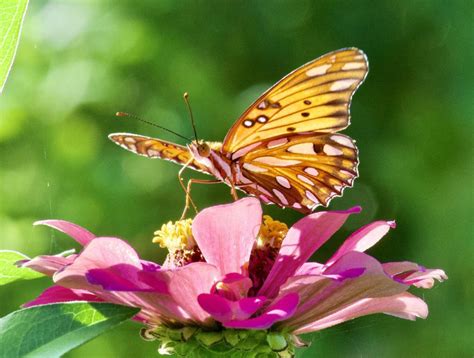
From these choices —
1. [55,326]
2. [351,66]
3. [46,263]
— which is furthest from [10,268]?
[351,66]

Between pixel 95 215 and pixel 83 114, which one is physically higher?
pixel 83 114

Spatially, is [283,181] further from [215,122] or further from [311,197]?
[215,122]

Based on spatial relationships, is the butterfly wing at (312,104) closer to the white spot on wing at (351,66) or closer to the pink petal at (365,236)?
the white spot on wing at (351,66)

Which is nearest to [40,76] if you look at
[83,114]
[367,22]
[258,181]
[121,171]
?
[83,114]

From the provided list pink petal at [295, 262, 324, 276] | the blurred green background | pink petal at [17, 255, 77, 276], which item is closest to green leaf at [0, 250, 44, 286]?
pink petal at [17, 255, 77, 276]

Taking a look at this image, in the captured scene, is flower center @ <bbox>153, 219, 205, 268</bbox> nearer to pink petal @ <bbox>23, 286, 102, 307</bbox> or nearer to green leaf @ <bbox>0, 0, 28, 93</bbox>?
pink petal @ <bbox>23, 286, 102, 307</bbox>

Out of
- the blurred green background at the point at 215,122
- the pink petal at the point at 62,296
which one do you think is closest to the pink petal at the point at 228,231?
the pink petal at the point at 62,296

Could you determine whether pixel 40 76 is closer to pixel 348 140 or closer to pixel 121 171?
pixel 121 171
